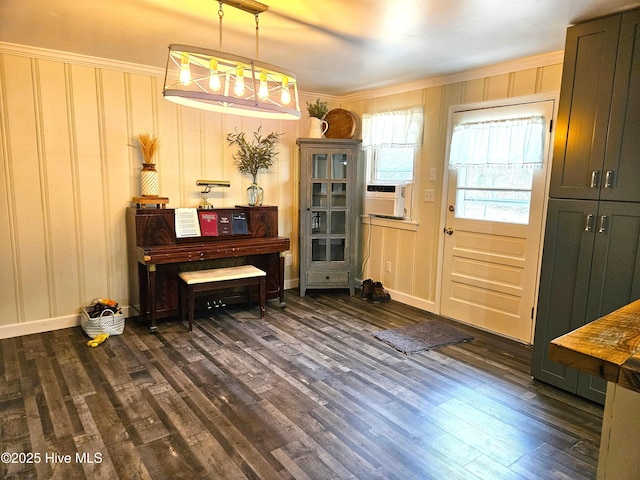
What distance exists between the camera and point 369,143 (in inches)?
185

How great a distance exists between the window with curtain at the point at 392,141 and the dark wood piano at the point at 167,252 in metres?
1.45

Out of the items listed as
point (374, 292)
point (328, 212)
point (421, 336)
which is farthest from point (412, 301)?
point (328, 212)

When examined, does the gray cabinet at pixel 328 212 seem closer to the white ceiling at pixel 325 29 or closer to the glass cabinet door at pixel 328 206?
the glass cabinet door at pixel 328 206

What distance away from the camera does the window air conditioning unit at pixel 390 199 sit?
14.4 feet

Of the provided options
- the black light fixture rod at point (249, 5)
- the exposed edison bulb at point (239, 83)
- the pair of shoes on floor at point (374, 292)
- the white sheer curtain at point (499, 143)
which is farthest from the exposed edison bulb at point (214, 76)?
the pair of shoes on floor at point (374, 292)

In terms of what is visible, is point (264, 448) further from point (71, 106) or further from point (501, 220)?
point (71, 106)

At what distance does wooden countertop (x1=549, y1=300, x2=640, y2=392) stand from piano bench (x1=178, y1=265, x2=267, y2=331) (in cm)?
304

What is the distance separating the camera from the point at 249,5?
7.46 ft

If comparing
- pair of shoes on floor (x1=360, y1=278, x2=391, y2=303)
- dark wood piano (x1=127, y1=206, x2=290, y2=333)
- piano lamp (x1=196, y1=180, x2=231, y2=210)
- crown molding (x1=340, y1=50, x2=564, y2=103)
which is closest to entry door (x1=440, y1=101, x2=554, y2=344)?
crown molding (x1=340, y1=50, x2=564, y2=103)

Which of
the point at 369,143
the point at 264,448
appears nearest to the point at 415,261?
the point at 369,143

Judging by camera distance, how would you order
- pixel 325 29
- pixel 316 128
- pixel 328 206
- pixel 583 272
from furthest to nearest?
1. pixel 328 206
2. pixel 316 128
3. pixel 325 29
4. pixel 583 272

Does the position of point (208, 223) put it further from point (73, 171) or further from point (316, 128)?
point (316, 128)

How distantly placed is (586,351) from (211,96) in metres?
1.98

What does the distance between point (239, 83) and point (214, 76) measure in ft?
0.49
